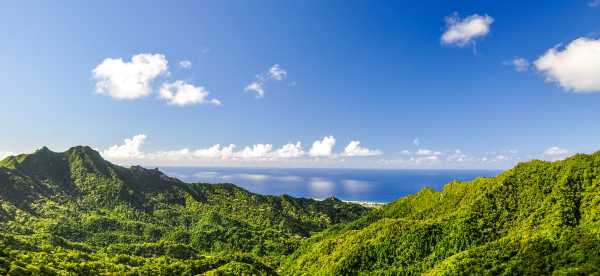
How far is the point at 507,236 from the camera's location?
161 m

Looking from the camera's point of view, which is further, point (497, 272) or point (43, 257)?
point (43, 257)

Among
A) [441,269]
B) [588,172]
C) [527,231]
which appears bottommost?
[441,269]

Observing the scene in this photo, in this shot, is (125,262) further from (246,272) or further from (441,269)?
(441,269)

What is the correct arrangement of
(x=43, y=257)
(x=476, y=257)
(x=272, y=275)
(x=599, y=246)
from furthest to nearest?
(x=272, y=275)
(x=43, y=257)
(x=476, y=257)
(x=599, y=246)

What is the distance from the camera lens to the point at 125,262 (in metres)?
176

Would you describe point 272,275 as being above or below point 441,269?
below

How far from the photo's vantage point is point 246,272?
525 feet

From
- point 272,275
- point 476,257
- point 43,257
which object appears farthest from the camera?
point 272,275

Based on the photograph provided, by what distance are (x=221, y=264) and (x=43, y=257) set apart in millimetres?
73283

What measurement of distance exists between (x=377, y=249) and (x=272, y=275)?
53.1 meters

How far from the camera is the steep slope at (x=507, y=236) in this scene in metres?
130

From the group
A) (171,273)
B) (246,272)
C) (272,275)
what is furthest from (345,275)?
(171,273)

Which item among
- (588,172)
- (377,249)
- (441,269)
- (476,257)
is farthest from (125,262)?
(588,172)

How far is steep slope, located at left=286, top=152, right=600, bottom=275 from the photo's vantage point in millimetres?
129750
